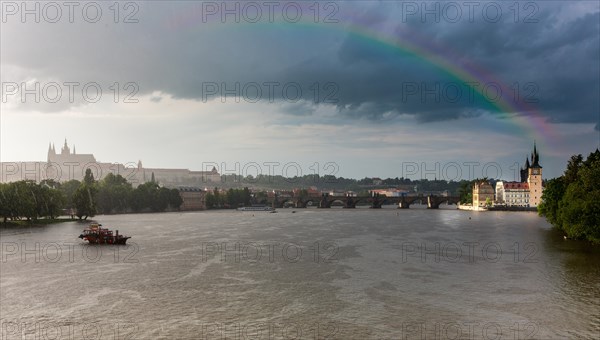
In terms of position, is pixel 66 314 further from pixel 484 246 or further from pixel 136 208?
pixel 136 208

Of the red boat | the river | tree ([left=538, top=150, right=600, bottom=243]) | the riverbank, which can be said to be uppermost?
tree ([left=538, top=150, right=600, bottom=243])

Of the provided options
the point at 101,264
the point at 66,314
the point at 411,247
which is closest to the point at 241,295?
the point at 66,314

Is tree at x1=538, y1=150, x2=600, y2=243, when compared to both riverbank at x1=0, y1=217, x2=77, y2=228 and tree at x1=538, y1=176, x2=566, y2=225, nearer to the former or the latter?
tree at x1=538, y1=176, x2=566, y2=225

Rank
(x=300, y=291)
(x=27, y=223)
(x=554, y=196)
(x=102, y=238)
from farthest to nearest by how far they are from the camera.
Answer: 1. (x=27, y=223)
2. (x=554, y=196)
3. (x=102, y=238)
4. (x=300, y=291)

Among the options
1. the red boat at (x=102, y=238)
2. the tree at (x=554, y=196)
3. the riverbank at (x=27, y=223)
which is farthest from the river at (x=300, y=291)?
the riverbank at (x=27, y=223)

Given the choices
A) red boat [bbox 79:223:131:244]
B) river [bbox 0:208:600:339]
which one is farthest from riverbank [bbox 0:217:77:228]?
river [bbox 0:208:600:339]

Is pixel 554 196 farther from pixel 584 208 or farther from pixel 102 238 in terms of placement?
pixel 102 238

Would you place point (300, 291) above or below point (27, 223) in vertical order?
below

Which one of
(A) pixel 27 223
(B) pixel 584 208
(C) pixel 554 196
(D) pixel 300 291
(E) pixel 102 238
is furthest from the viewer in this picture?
(A) pixel 27 223

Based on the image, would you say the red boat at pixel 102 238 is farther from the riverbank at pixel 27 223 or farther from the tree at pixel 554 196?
Result: the tree at pixel 554 196

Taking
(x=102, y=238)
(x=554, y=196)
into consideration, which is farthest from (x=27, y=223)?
(x=554, y=196)

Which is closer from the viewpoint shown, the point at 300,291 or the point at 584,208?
the point at 300,291

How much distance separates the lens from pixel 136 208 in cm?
17075

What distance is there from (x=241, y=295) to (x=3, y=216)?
248 ft
